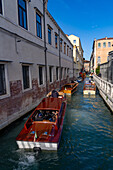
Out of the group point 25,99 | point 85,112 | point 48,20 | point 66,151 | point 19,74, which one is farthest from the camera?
point 48,20

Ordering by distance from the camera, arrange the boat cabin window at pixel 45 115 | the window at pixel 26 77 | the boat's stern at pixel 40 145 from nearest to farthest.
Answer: the boat's stern at pixel 40 145 < the boat cabin window at pixel 45 115 < the window at pixel 26 77

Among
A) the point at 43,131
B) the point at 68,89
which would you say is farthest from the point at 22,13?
the point at 68,89

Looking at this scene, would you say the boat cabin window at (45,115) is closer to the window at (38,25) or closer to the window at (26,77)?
the window at (26,77)

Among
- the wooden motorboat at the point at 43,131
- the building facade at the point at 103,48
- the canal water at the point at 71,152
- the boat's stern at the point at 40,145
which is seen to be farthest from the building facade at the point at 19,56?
the building facade at the point at 103,48

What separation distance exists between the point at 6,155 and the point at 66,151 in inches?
94.4

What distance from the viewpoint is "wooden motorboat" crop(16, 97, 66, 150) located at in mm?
4434

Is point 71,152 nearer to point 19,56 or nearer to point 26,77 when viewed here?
point 26,77

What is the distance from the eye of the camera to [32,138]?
455 centimetres

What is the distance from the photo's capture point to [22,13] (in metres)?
8.28

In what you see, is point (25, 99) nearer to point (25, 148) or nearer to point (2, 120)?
point (2, 120)

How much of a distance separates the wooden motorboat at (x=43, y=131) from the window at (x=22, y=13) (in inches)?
244

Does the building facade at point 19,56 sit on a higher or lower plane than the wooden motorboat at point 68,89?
higher

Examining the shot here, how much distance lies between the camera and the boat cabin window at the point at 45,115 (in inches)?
228

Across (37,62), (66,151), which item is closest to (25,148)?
(66,151)
